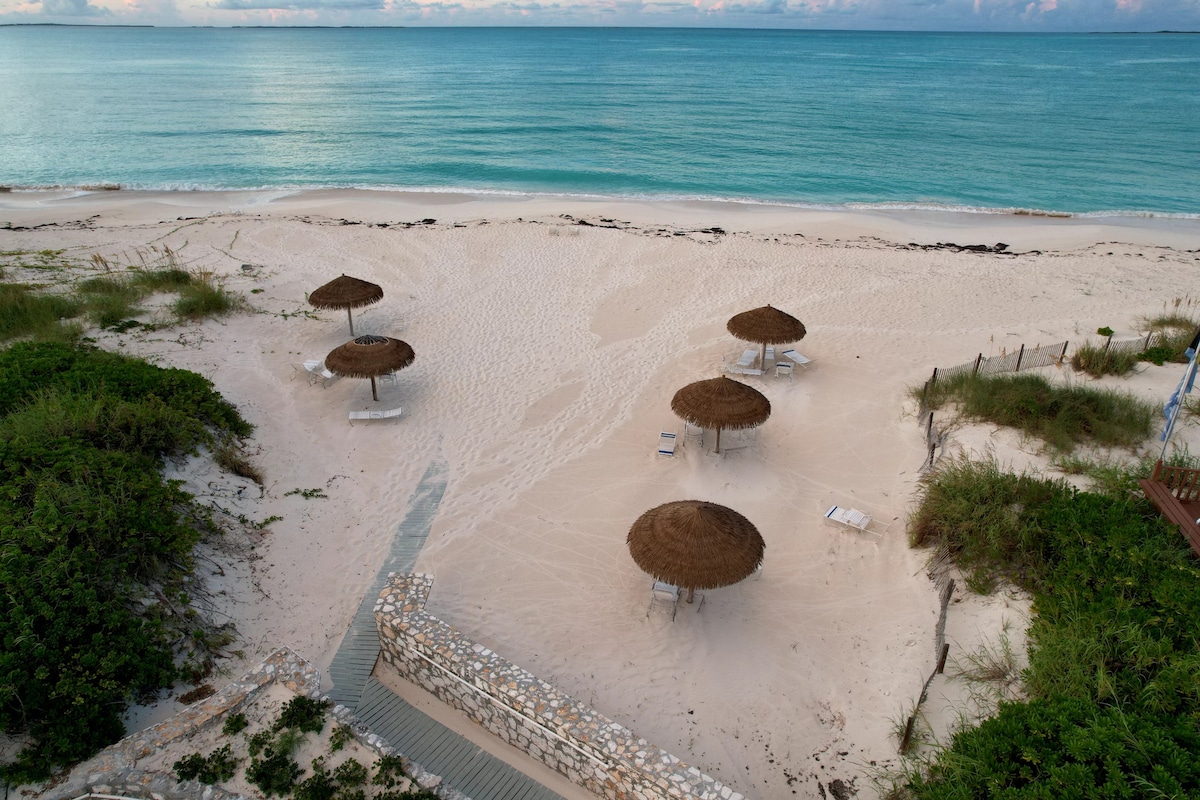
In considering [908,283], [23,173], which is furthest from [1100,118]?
[23,173]

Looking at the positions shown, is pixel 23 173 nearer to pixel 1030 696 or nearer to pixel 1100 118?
pixel 1030 696

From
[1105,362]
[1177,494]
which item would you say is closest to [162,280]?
[1177,494]

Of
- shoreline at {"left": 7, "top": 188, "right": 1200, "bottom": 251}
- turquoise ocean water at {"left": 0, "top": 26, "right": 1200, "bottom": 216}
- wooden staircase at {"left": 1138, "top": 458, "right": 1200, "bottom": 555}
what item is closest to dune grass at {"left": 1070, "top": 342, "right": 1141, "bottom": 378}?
wooden staircase at {"left": 1138, "top": 458, "right": 1200, "bottom": 555}

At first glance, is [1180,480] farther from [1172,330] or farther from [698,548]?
[1172,330]

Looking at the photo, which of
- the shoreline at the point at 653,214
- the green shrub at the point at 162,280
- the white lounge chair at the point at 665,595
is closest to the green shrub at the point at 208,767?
the white lounge chair at the point at 665,595

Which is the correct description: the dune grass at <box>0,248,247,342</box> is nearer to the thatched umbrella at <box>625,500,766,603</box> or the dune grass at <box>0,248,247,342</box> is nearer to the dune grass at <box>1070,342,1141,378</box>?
the thatched umbrella at <box>625,500,766,603</box>
